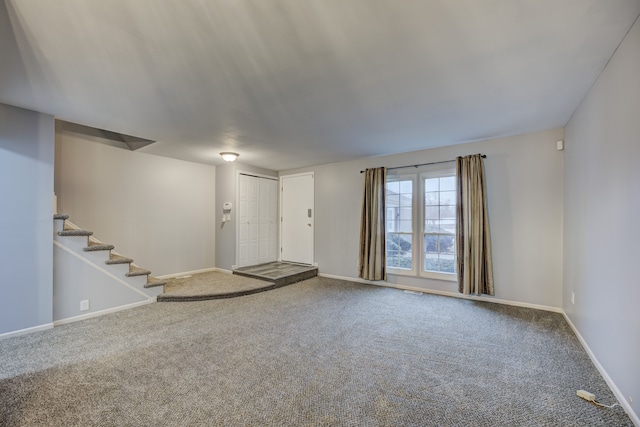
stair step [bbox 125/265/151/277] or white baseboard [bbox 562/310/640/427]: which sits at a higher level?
stair step [bbox 125/265/151/277]

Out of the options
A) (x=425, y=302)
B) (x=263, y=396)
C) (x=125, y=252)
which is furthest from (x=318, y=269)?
(x=263, y=396)

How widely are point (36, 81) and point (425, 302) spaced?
5.17 metres

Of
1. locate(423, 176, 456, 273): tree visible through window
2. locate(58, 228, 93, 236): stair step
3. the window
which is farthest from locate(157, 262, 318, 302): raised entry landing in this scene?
locate(423, 176, 456, 273): tree visible through window

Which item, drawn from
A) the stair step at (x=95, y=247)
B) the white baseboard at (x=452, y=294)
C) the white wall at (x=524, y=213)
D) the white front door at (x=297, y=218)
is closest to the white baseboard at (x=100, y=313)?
the stair step at (x=95, y=247)

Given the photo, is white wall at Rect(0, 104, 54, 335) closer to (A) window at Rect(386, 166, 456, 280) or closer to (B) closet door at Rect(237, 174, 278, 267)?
(B) closet door at Rect(237, 174, 278, 267)

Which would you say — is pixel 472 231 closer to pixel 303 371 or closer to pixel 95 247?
pixel 303 371

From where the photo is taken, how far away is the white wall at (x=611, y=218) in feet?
5.76

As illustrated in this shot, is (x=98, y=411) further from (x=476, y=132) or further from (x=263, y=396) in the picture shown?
(x=476, y=132)

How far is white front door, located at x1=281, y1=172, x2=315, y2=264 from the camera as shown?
6.16m

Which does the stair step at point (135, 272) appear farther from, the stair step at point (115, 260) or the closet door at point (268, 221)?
the closet door at point (268, 221)

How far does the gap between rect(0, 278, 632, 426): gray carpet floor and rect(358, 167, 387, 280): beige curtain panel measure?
1390mm

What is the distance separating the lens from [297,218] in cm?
636

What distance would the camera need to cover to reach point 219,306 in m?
3.96

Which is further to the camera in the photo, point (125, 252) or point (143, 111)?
point (125, 252)
